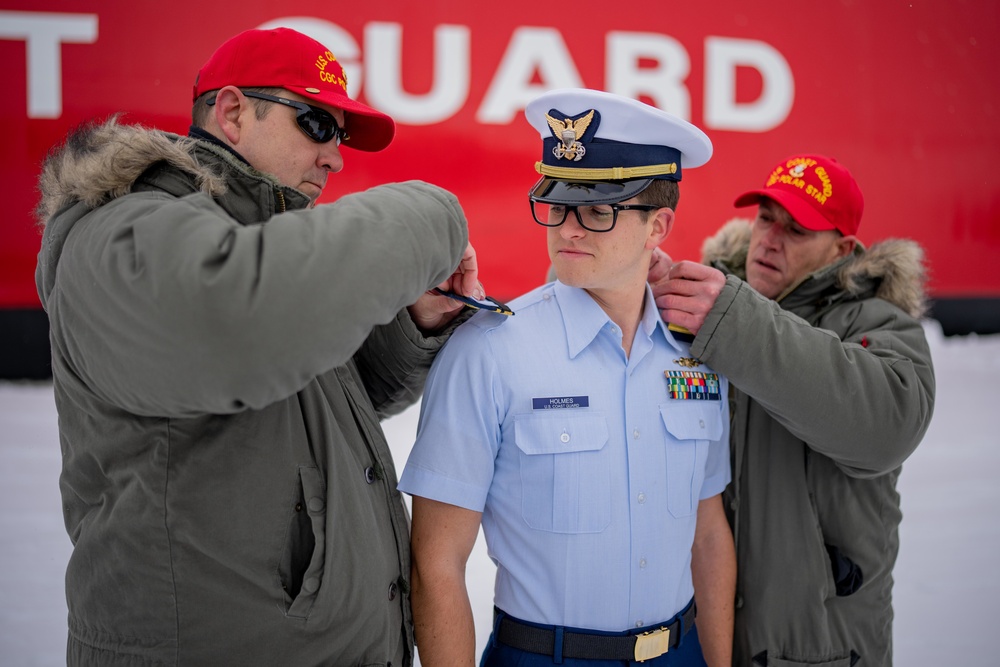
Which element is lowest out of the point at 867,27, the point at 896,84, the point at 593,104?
the point at 593,104

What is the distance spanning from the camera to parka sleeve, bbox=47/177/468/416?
125 centimetres

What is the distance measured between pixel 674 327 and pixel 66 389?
4.57 feet

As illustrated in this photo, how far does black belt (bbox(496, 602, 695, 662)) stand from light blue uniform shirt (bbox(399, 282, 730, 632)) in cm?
3

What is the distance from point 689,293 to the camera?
2.10 meters

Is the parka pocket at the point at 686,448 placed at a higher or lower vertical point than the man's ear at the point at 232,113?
lower

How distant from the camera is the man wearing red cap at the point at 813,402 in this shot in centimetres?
206

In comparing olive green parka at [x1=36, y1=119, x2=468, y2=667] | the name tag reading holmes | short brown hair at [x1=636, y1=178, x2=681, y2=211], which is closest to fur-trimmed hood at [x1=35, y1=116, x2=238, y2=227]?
olive green parka at [x1=36, y1=119, x2=468, y2=667]

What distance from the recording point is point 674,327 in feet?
7.11

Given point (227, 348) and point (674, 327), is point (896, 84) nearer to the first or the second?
point (674, 327)

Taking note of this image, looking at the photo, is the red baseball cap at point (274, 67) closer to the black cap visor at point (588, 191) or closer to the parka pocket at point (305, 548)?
the black cap visor at point (588, 191)

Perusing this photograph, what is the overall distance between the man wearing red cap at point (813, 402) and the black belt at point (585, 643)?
0.60 meters

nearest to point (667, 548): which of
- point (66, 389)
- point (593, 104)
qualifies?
point (593, 104)

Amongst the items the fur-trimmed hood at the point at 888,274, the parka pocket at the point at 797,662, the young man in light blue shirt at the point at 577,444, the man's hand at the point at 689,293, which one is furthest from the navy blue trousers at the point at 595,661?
the fur-trimmed hood at the point at 888,274

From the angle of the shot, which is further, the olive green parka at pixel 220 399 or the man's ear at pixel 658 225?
the man's ear at pixel 658 225
